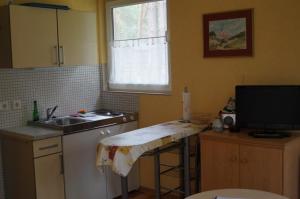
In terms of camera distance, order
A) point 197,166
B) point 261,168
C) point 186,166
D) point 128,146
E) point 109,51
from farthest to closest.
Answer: point 109,51 < point 197,166 < point 186,166 < point 261,168 < point 128,146

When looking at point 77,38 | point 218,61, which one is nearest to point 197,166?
point 218,61

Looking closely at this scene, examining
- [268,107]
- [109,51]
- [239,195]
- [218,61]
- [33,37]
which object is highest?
[33,37]

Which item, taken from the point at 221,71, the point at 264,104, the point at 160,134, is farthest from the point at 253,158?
the point at 221,71

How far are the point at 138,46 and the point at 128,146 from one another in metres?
1.79

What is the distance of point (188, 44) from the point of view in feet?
12.7

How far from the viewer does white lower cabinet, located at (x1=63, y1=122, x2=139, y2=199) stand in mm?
3667

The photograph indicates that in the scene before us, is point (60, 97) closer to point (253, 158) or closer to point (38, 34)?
point (38, 34)

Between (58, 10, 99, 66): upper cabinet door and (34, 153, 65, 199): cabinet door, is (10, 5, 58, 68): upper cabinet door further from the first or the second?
(34, 153, 65, 199): cabinet door

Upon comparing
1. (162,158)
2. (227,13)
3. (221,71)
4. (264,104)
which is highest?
(227,13)

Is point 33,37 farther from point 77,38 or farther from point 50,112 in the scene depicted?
point 50,112

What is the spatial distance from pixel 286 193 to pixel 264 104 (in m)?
0.71

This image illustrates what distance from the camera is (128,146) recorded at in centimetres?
280

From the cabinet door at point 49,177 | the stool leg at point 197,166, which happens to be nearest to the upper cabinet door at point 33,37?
the cabinet door at point 49,177

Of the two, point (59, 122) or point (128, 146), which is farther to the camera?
point (59, 122)
